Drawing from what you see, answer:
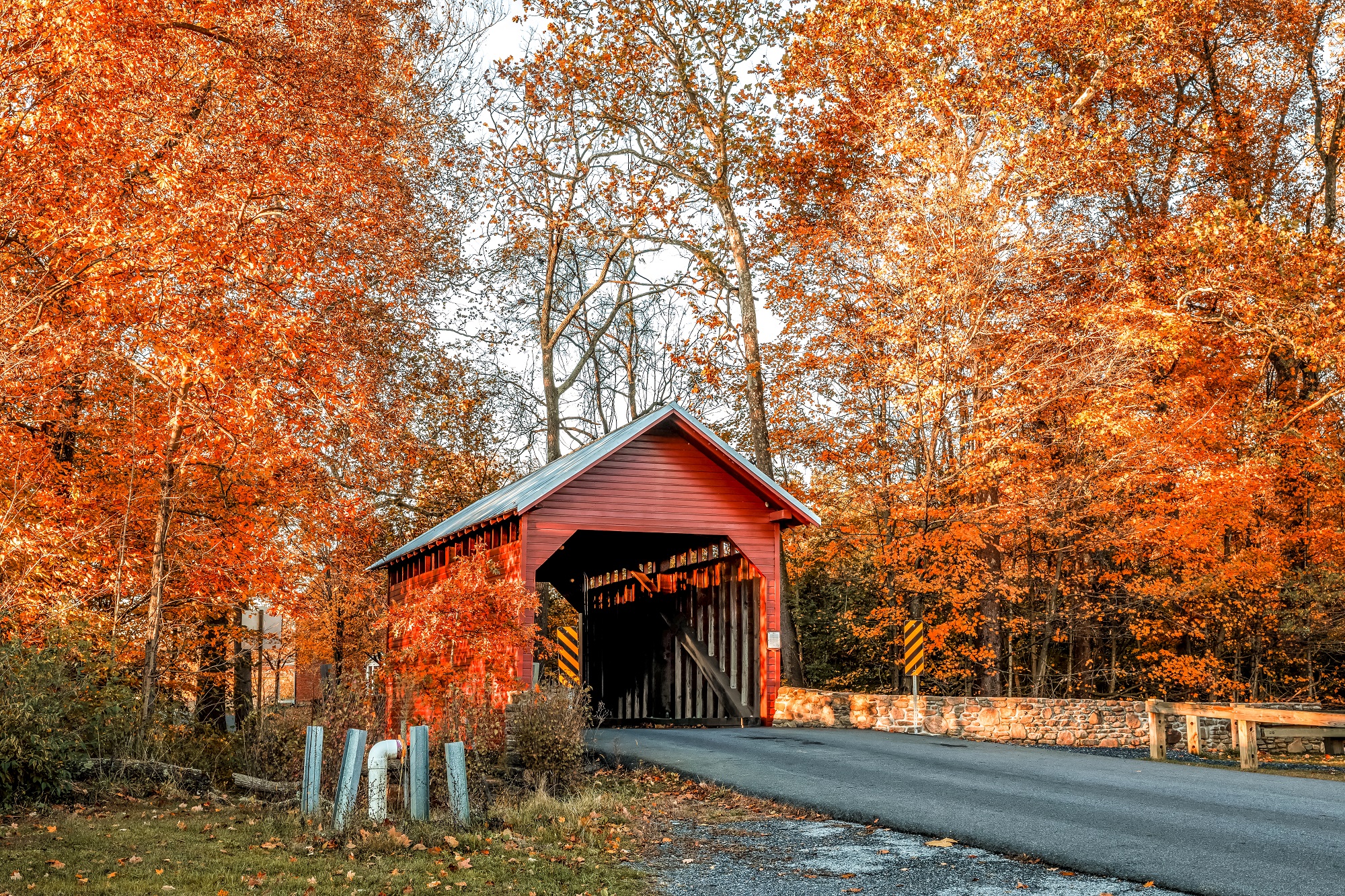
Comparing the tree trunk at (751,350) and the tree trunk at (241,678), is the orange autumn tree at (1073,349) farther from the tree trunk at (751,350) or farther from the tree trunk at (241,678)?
the tree trunk at (241,678)

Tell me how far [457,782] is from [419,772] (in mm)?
292

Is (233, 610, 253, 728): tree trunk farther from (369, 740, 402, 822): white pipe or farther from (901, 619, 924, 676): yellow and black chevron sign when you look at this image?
(901, 619, 924, 676): yellow and black chevron sign

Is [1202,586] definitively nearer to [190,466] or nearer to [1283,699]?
[1283,699]

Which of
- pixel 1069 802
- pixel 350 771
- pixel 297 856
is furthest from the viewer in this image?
pixel 1069 802

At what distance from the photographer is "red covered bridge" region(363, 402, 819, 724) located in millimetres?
14789

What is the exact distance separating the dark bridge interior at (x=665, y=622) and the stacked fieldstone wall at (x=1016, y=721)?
4.04 ft

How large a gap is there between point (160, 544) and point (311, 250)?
6.75 m

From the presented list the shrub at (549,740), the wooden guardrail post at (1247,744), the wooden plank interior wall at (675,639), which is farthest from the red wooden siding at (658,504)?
the wooden guardrail post at (1247,744)

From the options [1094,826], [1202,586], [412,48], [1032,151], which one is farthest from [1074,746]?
[412,48]

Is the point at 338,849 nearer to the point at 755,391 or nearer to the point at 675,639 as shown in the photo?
the point at 675,639

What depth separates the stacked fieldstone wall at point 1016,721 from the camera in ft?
50.2

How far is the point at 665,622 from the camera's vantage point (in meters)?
19.3

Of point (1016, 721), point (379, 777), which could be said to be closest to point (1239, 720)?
point (1016, 721)

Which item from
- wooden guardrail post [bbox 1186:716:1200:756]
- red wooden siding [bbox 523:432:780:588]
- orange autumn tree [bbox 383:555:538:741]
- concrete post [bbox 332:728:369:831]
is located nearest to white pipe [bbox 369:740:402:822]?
concrete post [bbox 332:728:369:831]
